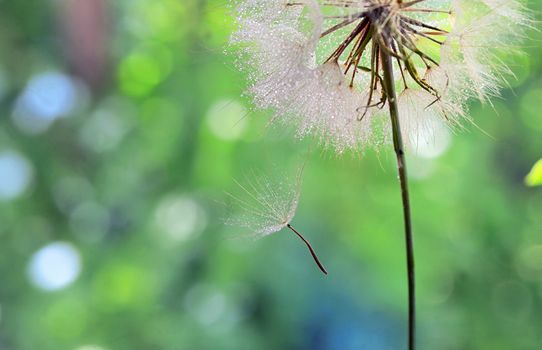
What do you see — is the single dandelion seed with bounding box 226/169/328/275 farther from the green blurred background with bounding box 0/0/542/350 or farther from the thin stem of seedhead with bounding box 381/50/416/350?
the green blurred background with bounding box 0/0/542/350

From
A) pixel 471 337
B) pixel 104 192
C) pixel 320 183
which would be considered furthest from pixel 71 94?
pixel 471 337

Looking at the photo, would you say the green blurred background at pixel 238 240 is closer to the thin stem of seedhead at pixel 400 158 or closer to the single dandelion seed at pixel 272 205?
the single dandelion seed at pixel 272 205

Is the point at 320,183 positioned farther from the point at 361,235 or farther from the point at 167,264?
the point at 167,264

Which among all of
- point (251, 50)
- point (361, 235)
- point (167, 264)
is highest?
point (251, 50)

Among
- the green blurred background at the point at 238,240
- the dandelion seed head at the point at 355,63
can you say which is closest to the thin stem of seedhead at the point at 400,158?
the dandelion seed head at the point at 355,63

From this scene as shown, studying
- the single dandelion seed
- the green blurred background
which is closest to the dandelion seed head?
the single dandelion seed

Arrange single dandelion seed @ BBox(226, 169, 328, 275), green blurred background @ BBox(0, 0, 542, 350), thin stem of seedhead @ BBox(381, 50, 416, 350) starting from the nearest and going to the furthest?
thin stem of seedhead @ BBox(381, 50, 416, 350) < single dandelion seed @ BBox(226, 169, 328, 275) < green blurred background @ BBox(0, 0, 542, 350)

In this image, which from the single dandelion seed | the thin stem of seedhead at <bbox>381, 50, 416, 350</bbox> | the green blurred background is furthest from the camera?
the green blurred background
